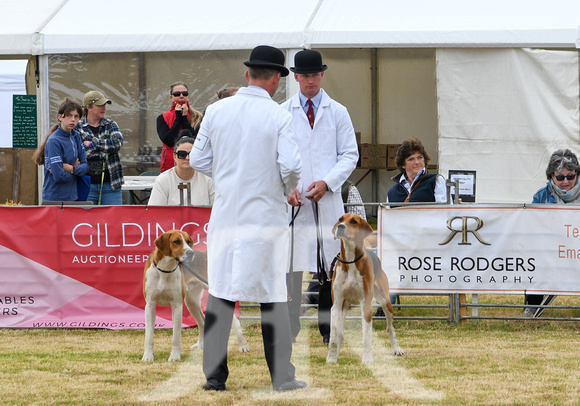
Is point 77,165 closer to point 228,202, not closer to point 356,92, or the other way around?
point 228,202

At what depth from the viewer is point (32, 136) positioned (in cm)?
1292

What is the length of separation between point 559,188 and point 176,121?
341 centimetres

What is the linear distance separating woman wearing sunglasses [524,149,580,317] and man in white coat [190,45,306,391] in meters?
3.08

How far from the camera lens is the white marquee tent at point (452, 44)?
956 cm

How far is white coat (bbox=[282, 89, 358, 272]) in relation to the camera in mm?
5941

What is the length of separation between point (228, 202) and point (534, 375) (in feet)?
6.40

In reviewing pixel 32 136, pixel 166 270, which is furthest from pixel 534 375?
pixel 32 136

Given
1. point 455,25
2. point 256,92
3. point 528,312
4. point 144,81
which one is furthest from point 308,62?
point 144,81

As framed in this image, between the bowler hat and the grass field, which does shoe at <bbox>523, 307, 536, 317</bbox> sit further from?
the bowler hat

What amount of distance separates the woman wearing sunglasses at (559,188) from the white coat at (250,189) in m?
3.14

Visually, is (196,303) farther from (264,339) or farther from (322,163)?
(264,339)

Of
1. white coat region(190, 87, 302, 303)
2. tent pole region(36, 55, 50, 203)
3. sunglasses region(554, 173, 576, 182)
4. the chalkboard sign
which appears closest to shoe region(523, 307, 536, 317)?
sunglasses region(554, 173, 576, 182)

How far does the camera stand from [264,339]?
15.4 feet

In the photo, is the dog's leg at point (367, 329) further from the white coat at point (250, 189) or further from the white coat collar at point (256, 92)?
the white coat collar at point (256, 92)
